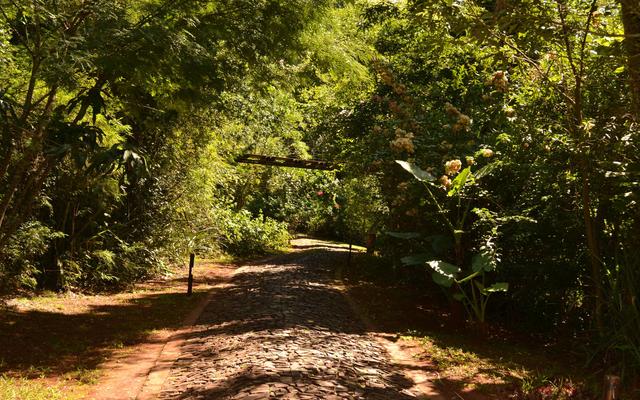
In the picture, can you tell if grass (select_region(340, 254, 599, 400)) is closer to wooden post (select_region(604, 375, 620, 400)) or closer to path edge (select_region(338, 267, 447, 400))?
path edge (select_region(338, 267, 447, 400))

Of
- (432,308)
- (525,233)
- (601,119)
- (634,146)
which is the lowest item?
(432,308)

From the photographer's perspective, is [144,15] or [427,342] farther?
[427,342]

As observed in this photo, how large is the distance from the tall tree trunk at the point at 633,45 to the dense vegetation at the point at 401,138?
0.10ft

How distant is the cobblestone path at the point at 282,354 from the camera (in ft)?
18.2

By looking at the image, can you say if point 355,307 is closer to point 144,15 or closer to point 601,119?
point 601,119

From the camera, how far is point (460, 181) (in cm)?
822

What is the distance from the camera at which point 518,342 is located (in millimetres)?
8906

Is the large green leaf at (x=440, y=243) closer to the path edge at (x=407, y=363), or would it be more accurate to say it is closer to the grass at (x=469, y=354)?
the grass at (x=469, y=354)

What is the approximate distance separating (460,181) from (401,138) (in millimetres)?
1627

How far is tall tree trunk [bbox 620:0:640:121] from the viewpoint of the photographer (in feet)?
16.2

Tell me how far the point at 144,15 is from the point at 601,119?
6.06 metres

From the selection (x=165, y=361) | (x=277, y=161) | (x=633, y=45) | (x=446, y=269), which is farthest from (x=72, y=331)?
(x=277, y=161)

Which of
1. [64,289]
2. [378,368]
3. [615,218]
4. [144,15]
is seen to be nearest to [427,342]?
[378,368]

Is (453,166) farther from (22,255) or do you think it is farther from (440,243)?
(22,255)
